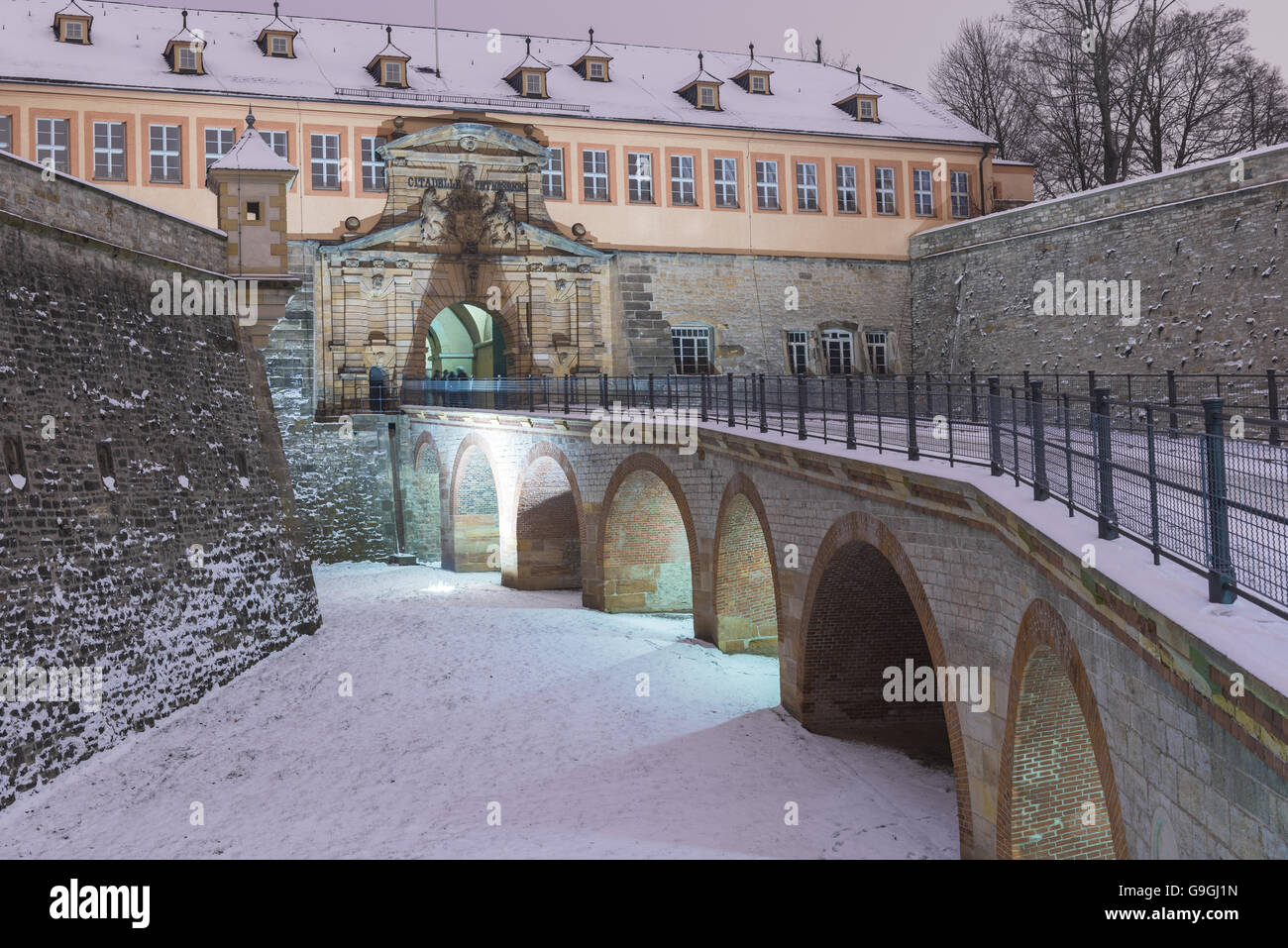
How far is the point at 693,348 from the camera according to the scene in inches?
1319

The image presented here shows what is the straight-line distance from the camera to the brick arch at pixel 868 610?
1081cm

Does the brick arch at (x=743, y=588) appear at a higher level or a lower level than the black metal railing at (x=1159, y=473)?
lower

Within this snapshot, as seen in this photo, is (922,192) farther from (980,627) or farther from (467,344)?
(980,627)

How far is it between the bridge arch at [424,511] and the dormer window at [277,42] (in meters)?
11.3

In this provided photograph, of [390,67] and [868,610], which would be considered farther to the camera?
[390,67]

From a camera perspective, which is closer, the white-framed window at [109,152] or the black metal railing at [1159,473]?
the black metal railing at [1159,473]

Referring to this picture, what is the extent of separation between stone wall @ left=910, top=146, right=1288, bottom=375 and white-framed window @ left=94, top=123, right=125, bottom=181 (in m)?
21.7

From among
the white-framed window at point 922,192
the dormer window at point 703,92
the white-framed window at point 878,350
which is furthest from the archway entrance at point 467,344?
the white-framed window at point 922,192

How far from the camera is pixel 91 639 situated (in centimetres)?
1441

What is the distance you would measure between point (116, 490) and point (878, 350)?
952 inches
